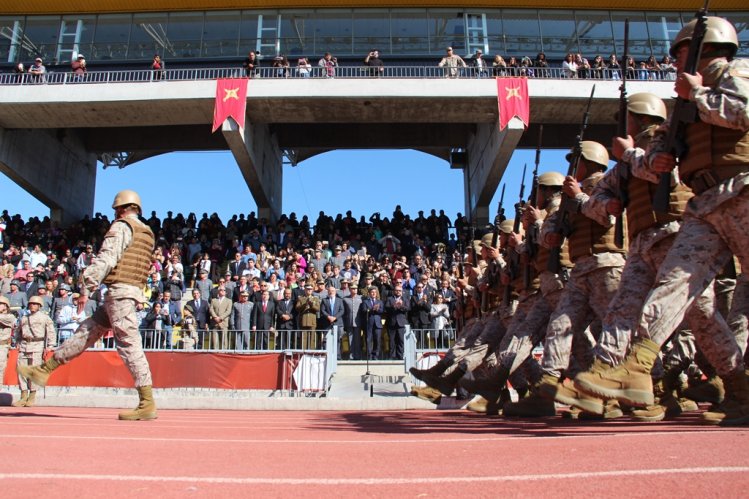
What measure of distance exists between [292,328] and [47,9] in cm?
1910

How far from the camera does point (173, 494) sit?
83.7 inches

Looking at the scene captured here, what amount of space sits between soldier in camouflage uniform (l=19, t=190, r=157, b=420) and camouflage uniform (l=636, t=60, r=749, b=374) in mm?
4336

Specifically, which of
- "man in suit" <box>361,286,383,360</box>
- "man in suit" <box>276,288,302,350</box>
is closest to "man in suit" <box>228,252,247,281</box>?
"man in suit" <box>276,288,302,350</box>

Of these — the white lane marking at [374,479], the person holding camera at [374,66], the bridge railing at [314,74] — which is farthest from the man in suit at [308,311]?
the person holding camera at [374,66]

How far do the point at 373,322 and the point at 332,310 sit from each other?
34.3 inches

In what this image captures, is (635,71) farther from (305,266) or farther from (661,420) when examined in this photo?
(661,420)

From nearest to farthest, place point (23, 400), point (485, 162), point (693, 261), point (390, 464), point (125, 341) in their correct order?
point (390, 464) < point (693, 261) < point (125, 341) < point (23, 400) < point (485, 162)

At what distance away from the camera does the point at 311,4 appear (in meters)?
23.3

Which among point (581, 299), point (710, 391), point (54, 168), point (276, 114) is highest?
point (276, 114)

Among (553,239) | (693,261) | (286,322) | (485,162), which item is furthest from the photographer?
(485,162)

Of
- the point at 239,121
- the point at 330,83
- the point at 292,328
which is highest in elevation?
the point at 330,83

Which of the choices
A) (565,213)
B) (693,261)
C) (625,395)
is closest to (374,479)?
(625,395)

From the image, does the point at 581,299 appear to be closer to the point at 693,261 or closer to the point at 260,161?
the point at 693,261

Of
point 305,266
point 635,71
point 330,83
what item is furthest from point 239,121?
point 635,71
